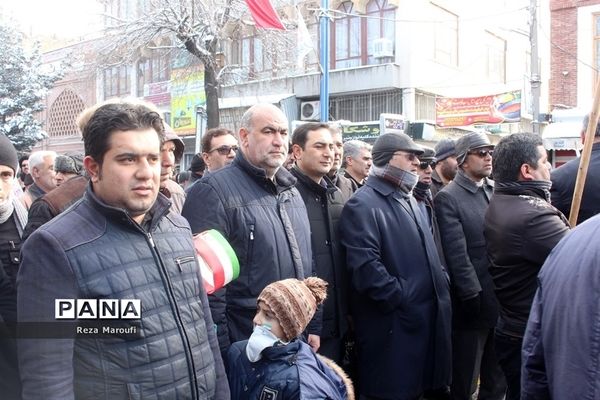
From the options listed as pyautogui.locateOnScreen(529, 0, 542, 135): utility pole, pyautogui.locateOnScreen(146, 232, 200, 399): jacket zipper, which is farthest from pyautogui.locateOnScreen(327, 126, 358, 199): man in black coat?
pyautogui.locateOnScreen(529, 0, 542, 135): utility pole

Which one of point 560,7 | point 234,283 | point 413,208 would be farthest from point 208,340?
point 560,7

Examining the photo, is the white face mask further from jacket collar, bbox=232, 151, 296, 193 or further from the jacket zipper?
jacket collar, bbox=232, 151, 296, 193

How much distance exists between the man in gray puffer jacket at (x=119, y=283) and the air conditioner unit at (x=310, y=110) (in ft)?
63.1

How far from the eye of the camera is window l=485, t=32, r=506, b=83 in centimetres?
2478

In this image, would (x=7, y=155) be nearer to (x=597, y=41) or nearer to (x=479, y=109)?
(x=479, y=109)

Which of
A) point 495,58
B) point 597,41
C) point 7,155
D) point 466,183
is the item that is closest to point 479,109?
point 597,41

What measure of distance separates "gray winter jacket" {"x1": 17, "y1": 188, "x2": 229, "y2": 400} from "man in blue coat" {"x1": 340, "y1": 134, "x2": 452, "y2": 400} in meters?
1.79

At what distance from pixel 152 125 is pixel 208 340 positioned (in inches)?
33.3

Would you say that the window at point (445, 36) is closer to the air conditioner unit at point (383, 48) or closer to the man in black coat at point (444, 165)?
the air conditioner unit at point (383, 48)

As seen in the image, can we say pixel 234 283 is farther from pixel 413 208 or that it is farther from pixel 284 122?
pixel 413 208

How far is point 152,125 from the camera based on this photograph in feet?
6.96

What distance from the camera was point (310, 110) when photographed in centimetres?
2131

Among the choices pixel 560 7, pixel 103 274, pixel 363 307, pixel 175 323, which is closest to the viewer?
pixel 103 274

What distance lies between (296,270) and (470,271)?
165 cm
